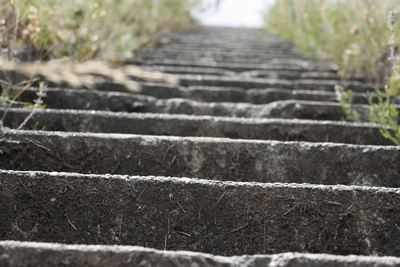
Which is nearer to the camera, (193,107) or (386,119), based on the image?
(386,119)

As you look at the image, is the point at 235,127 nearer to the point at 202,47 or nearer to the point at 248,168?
the point at 248,168

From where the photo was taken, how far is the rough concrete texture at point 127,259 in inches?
45.5

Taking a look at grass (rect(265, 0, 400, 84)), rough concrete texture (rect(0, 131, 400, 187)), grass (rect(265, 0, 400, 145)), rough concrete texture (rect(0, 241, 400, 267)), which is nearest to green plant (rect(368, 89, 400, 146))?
grass (rect(265, 0, 400, 145))

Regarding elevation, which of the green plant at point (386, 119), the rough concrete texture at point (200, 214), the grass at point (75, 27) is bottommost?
the rough concrete texture at point (200, 214)

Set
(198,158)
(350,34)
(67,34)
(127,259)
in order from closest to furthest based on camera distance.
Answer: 1. (127,259)
2. (198,158)
3. (67,34)
4. (350,34)

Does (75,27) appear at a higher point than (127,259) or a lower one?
higher

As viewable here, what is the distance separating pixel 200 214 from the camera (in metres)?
1.54

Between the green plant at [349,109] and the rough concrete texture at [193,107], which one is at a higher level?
the green plant at [349,109]

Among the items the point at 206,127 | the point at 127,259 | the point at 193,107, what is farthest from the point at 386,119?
the point at 127,259

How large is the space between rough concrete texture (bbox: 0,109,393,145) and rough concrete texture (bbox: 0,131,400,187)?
0.39 metres

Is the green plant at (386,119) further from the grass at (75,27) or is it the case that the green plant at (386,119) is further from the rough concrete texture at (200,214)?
the grass at (75,27)

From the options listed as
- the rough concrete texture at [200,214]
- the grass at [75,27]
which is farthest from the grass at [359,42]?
the grass at [75,27]

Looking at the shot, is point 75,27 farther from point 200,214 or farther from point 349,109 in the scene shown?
point 200,214

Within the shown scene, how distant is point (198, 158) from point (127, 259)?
836 mm
